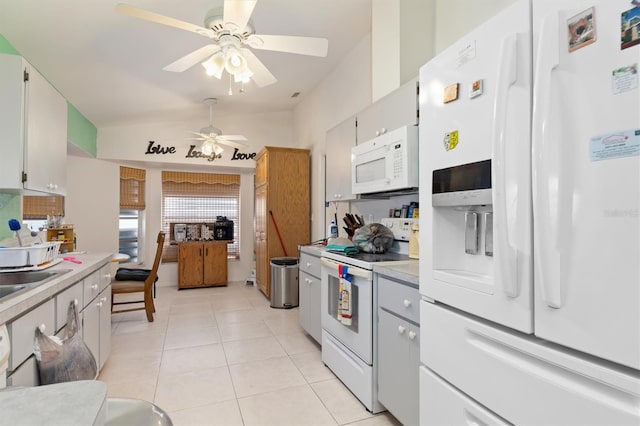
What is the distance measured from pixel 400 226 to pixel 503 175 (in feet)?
5.32

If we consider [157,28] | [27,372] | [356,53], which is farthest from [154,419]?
[356,53]

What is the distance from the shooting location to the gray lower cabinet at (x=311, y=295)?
2896mm

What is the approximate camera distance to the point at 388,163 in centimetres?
219

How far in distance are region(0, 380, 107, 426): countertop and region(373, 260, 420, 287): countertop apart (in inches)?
51.1

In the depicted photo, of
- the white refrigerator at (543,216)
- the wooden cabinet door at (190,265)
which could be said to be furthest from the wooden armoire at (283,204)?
the white refrigerator at (543,216)

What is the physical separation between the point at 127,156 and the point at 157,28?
3107 millimetres

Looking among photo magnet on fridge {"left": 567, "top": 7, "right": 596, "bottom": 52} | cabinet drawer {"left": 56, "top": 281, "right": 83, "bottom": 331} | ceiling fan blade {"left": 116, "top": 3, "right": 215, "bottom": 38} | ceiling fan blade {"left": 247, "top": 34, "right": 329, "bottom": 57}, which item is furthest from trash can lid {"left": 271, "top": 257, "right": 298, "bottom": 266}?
photo magnet on fridge {"left": 567, "top": 7, "right": 596, "bottom": 52}

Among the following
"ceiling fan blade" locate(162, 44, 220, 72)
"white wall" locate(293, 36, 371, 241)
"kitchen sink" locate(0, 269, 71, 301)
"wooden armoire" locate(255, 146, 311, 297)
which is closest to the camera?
"kitchen sink" locate(0, 269, 71, 301)

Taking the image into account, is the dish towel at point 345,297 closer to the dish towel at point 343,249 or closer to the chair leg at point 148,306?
the dish towel at point 343,249

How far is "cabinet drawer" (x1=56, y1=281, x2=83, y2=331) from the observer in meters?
1.57

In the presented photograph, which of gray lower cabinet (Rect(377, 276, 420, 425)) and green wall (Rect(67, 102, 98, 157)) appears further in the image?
green wall (Rect(67, 102, 98, 157))

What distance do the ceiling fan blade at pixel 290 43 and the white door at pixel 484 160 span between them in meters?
1.08

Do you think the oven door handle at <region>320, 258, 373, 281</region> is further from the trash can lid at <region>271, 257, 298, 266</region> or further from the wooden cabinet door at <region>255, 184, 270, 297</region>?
the wooden cabinet door at <region>255, 184, 270, 297</region>

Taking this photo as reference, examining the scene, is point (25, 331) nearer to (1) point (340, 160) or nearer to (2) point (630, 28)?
(2) point (630, 28)
